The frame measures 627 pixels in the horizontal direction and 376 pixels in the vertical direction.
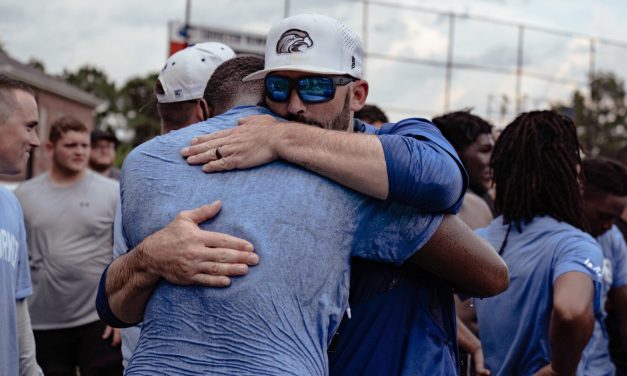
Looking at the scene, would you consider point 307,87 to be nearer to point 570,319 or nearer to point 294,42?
point 294,42

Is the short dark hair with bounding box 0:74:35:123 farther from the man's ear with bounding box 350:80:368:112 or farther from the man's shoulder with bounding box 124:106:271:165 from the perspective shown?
the man's ear with bounding box 350:80:368:112

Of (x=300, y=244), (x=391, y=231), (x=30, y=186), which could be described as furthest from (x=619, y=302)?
(x=30, y=186)

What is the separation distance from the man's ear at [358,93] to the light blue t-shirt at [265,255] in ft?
1.47

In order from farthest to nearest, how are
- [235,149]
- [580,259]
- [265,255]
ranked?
1. [580,259]
2. [235,149]
3. [265,255]

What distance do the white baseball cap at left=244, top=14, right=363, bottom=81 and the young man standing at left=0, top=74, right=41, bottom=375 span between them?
60.5 inches

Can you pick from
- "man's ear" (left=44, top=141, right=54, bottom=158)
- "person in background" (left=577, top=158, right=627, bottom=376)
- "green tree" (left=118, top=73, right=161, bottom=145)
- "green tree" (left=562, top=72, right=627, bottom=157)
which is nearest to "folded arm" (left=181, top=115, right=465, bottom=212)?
"person in background" (left=577, top=158, right=627, bottom=376)

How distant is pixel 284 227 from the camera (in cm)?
178

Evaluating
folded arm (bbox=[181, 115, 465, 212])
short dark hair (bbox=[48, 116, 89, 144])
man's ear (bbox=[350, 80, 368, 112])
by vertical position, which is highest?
man's ear (bbox=[350, 80, 368, 112])

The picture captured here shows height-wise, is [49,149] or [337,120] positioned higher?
[337,120]

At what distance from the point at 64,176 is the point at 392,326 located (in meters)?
4.45

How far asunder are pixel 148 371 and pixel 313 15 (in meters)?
1.08

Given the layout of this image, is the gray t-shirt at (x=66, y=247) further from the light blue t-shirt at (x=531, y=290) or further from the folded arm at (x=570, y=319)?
the folded arm at (x=570, y=319)

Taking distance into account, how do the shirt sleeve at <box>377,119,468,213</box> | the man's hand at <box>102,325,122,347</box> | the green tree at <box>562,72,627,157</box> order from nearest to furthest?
1. the shirt sleeve at <box>377,119,468,213</box>
2. the man's hand at <box>102,325,122,347</box>
3. the green tree at <box>562,72,627,157</box>

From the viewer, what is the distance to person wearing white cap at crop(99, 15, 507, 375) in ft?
5.71
